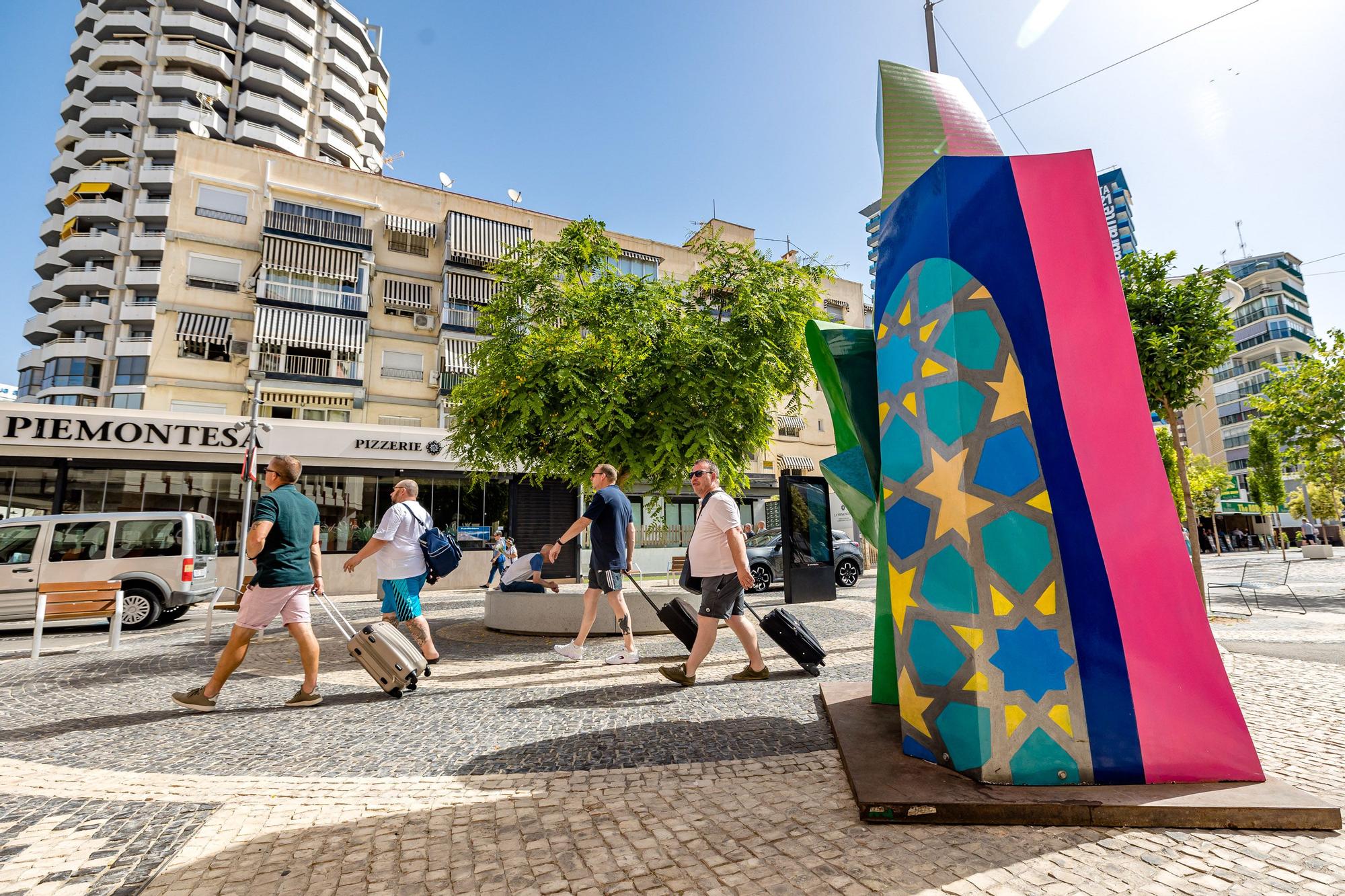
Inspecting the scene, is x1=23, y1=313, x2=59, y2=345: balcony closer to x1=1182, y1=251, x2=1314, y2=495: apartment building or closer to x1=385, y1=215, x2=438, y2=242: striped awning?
x1=385, y1=215, x2=438, y2=242: striped awning

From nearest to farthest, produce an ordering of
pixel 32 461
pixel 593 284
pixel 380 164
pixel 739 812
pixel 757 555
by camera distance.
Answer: pixel 739 812 → pixel 593 284 → pixel 757 555 → pixel 32 461 → pixel 380 164

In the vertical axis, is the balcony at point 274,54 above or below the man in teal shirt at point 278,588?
above

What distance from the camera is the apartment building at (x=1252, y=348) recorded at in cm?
6059

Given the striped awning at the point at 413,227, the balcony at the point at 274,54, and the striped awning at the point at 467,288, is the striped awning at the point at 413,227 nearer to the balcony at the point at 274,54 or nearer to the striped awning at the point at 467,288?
the striped awning at the point at 467,288

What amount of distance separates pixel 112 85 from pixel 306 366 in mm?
31986

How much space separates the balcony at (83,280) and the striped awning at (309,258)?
20.0 metres

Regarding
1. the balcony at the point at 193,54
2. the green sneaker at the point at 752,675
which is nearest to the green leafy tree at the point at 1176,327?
the green sneaker at the point at 752,675

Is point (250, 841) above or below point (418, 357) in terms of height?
below

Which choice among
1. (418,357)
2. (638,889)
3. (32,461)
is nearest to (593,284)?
(638,889)

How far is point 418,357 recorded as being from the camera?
2722 cm

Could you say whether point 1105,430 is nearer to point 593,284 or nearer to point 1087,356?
point 1087,356

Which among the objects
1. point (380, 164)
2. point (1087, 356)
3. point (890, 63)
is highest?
point (380, 164)

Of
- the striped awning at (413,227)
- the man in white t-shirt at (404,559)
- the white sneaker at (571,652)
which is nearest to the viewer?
the man in white t-shirt at (404,559)

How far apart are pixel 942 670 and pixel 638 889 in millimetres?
1659
